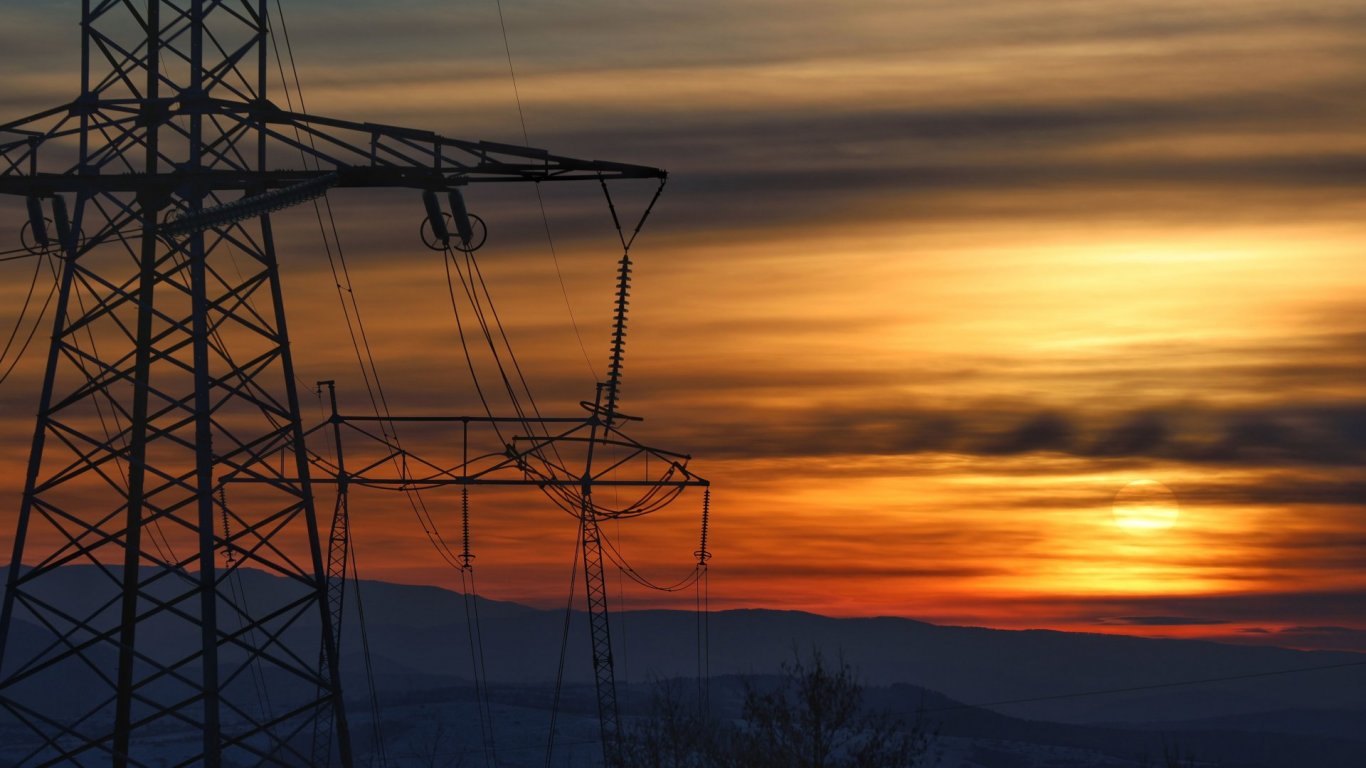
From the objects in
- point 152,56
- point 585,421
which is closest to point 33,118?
point 152,56

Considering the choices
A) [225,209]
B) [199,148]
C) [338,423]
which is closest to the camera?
[225,209]

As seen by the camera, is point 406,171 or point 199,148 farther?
point 199,148

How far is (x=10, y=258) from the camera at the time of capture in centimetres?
4219

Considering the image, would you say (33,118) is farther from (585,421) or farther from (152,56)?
(585,421)

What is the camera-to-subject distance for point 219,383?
38.2 metres

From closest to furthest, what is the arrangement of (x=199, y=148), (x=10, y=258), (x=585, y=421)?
(x=199, y=148) < (x=10, y=258) < (x=585, y=421)

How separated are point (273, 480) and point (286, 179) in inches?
226

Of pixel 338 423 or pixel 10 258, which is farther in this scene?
pixel 338 423

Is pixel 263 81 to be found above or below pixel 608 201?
above

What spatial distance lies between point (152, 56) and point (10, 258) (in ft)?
18.6

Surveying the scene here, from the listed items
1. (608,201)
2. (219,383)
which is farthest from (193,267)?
(608,201)

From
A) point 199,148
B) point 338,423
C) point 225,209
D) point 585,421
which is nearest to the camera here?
point 225,209

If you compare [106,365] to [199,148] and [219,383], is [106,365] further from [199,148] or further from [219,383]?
[199,148]

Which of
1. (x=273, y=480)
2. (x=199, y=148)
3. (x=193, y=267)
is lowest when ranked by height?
(x=273, y=480)
